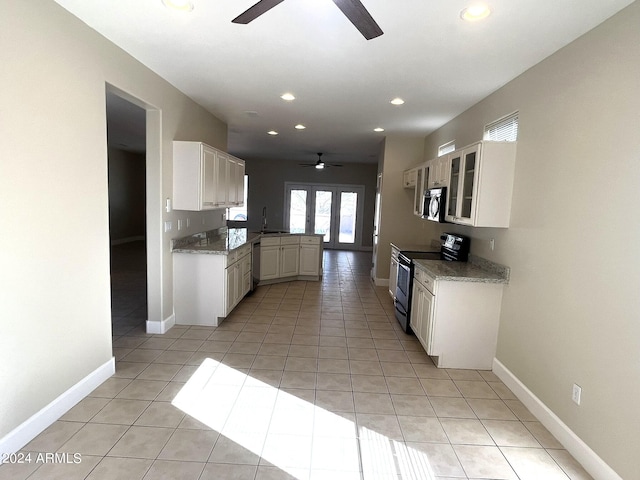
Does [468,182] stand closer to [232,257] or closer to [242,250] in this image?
[232,257]

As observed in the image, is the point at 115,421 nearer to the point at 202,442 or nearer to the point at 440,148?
the point at 202,442

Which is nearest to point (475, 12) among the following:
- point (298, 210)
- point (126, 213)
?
point (298, 210)

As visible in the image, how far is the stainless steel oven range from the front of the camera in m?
3.95

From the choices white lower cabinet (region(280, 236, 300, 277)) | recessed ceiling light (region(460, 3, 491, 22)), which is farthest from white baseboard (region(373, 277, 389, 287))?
recessed ceiling light (region(460, 3, 491, 22))

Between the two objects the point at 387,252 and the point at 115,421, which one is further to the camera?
the point at 387,252

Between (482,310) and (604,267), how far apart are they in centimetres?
133

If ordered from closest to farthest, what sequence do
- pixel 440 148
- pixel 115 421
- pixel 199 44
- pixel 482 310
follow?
1. pixel 115 421
2. pixel 199 44
3. pixel 482 310
4. pixel 440 148

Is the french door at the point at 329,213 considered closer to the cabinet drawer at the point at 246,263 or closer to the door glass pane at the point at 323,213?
the door glass pane at the point at 323,213

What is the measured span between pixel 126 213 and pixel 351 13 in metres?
10.0

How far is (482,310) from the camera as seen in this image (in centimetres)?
323

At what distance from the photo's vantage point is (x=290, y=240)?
6199 millimetres

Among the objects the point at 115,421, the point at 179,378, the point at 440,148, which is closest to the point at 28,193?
the point at 115,421

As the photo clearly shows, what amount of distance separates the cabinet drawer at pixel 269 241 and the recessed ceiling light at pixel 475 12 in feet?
14.0

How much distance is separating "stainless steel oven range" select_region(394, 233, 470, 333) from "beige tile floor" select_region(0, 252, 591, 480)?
364 millimetres
